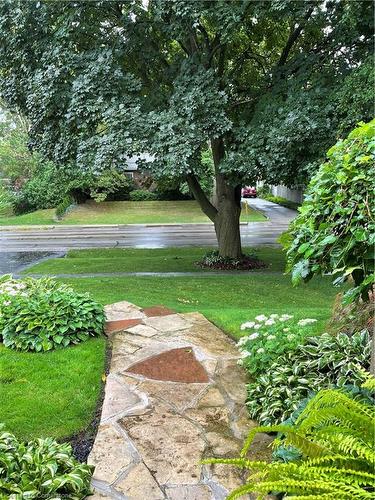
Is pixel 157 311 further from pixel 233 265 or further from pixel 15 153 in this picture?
pixel 15 153

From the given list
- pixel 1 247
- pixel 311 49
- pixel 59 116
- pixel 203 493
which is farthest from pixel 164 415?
pixel 1 247

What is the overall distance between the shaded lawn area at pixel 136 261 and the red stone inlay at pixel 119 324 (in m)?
5.19

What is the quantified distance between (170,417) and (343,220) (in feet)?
6.72

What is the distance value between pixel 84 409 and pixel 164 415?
2.20 ft

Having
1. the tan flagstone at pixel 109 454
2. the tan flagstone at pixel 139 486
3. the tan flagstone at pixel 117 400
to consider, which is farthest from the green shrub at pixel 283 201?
the tan flagstone at pixel 139 486

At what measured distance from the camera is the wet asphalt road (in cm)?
1482

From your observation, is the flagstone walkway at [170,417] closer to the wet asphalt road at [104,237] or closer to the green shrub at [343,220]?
the green shrub at [343,220]

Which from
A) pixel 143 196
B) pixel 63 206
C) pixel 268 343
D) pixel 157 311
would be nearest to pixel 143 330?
pixel 157 311

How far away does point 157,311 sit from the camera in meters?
6.38

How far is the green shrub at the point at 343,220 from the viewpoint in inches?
84.9

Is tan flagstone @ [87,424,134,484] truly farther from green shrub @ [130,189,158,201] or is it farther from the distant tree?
green shrub @ [130,189,158,201]

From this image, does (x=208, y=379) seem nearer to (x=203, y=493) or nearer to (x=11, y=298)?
(x=203, y=493)

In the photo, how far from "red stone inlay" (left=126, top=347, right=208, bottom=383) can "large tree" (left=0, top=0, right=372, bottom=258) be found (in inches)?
160

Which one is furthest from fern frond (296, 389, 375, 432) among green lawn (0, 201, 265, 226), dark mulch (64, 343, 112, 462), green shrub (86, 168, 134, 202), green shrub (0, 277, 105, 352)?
green lawn (0, 201, 265, 226)
